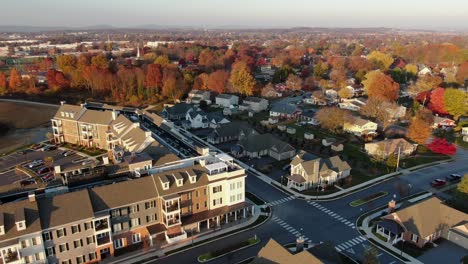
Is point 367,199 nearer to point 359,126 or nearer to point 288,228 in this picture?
point 288,228

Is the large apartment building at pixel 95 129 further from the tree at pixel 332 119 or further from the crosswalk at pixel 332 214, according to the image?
the tree at pixel 332 119

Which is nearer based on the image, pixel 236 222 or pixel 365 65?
pixel 236 222

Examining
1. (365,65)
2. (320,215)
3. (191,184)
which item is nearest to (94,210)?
(191,184)

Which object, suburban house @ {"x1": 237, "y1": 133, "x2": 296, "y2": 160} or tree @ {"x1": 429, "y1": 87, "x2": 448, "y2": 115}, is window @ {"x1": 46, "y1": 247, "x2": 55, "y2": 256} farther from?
tree @ {"x1": 429, "y1": 87, "x2": 448, "y2": 115}

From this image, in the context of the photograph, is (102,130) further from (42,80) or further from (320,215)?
(42,80)

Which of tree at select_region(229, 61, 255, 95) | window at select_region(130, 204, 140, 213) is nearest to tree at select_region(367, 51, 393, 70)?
tree at select_region(229, 61, 255, 95)
